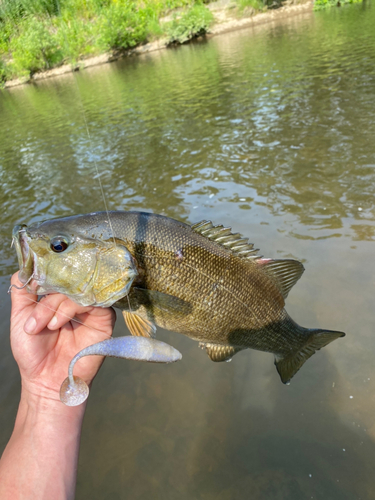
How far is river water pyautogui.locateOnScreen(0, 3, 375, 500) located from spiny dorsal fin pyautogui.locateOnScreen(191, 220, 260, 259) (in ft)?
5.68

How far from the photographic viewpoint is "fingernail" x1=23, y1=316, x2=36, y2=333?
70.7 inches

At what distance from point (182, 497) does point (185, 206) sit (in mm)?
4888

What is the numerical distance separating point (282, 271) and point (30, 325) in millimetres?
1616

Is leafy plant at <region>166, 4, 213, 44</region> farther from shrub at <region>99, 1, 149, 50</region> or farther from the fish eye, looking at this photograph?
the fish eye

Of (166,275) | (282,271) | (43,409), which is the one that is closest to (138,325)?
(166,275)

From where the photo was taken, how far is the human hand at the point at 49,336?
6.20ft

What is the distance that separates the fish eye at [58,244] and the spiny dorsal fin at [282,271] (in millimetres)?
1270

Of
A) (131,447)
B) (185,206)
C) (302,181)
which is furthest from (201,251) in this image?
(302,181)

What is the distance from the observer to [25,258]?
5.92 feet

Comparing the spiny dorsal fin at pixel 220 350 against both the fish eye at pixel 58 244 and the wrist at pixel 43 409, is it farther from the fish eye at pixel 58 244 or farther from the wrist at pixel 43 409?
the fish eye at pixel 58 244

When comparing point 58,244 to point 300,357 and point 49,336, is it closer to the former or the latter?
point 49,336

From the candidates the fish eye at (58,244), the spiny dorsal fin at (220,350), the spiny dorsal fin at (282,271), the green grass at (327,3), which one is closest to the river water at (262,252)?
the spiny dorsal fin at (220,350)

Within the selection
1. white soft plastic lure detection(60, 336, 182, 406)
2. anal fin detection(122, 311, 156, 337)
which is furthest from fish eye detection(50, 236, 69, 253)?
white soft plastic lure detection(60, 336, 182, 406)

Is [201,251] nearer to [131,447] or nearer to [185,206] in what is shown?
[131,447]
